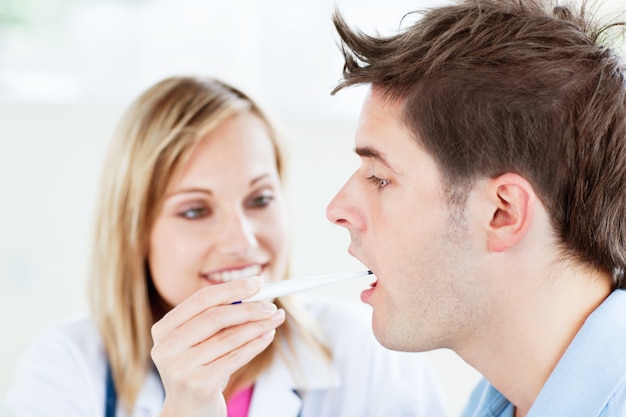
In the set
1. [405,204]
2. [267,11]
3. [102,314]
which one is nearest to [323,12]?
[267,11]

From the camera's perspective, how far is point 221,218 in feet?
5.54

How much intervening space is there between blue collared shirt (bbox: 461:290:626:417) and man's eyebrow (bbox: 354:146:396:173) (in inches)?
14.0

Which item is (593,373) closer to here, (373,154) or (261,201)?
(373,154)

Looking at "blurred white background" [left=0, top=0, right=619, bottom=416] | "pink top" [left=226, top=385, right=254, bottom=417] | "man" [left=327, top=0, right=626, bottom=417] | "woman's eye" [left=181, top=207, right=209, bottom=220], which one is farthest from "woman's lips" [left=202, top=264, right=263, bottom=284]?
"blurred white background" [left=0, top=0, right=619, bottom=416]

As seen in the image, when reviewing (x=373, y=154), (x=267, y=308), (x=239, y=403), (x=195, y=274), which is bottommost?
(x=239, y=403)

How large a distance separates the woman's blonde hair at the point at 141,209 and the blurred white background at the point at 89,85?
2.88 ft

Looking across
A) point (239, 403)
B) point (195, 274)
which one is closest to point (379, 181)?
point (195, 274)

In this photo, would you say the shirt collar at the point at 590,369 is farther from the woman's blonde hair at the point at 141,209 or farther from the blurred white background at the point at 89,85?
the blurred white background at the point at 89,85

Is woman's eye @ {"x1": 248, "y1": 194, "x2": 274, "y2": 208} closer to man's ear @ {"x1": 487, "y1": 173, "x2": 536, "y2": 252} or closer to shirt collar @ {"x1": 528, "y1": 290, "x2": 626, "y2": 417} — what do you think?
man's ear @ {"x1": 487, "y1": 173, "x2": 536, "y2": 252}

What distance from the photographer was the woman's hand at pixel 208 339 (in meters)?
1.22

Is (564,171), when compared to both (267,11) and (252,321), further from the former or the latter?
(267,11)

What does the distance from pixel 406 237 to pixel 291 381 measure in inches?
26.7

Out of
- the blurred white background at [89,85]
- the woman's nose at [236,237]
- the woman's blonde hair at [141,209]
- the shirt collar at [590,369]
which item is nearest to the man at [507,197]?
the shirt collar at [590,369]

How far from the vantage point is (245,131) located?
174 cm
